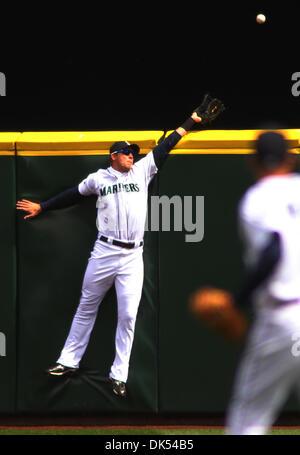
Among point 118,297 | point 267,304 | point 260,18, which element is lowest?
point 118,297

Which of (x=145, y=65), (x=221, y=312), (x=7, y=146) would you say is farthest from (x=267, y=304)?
(x=145, y=65)

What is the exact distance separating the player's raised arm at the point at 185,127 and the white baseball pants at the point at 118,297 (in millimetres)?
659

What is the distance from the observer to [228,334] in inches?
152

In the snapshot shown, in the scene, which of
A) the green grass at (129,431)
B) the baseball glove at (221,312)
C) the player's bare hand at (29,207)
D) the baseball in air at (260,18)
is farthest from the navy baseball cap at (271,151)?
the baseball in air at (260,18)

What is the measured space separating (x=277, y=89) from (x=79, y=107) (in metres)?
1.75

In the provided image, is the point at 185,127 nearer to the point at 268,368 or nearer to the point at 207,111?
the point at 207,111

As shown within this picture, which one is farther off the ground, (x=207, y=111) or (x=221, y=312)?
(x=207, y=111)

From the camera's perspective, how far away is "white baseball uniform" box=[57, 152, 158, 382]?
5.66m

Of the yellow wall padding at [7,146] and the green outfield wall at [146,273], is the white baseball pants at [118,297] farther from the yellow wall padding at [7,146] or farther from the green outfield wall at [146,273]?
the yellow wall padding at [7,146]

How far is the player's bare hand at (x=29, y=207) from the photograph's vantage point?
576cm

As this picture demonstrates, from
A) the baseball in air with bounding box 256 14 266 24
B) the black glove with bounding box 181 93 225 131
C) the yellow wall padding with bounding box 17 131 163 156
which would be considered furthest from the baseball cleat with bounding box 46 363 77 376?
the baseball in air with bounding box 256 14 266 24

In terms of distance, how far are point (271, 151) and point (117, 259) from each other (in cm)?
205

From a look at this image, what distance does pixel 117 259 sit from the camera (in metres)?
5.69

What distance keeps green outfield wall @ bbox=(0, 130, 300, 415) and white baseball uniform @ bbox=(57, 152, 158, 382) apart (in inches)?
2.5
